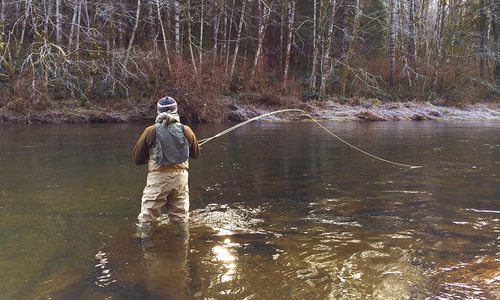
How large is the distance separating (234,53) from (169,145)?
24.0m

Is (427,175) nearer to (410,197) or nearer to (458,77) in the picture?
(410,197)

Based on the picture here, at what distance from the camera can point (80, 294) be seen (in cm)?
387

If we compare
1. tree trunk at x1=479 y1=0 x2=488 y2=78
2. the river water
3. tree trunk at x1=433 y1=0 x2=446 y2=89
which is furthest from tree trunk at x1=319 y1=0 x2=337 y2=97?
the river water

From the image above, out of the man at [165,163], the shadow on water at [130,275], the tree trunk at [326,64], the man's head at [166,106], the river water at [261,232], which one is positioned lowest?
the shadow on water at [130,275]

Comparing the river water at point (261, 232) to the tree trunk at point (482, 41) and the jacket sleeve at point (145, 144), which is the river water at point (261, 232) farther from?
the tree trunk at point (482, 41)

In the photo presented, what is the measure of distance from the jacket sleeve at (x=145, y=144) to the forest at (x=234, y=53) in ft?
56.7

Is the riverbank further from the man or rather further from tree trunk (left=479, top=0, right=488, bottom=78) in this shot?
the man

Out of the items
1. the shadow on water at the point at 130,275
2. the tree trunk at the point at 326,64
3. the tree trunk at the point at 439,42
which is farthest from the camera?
the tree trunk at the point at 439,42

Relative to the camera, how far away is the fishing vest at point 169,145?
545 cm

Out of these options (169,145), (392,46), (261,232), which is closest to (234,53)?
(392,46)

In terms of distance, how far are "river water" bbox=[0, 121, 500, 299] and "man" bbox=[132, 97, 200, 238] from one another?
0.65ft

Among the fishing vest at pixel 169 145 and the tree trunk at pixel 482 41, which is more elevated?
the tree trunk at pixel 482 41

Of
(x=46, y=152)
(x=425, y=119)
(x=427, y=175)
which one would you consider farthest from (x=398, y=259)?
(x=425, y=119)

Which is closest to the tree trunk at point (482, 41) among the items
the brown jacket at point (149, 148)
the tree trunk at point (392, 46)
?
the tree trunk at point (392, 46)
